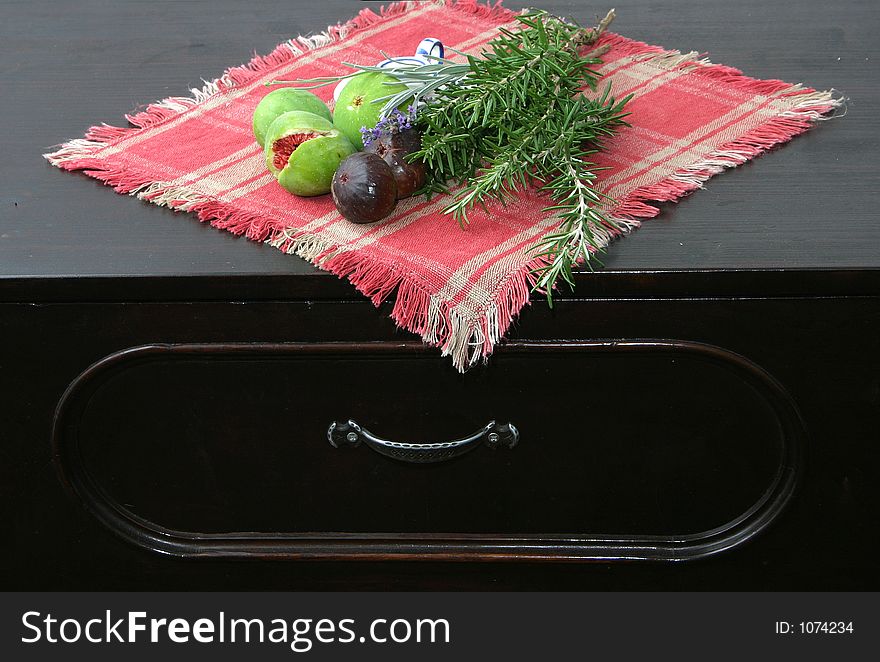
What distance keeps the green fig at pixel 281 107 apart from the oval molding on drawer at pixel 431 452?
0.51ft

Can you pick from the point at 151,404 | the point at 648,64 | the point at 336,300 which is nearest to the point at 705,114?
the point at 648,64

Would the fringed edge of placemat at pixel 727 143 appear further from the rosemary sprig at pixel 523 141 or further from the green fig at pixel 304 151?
the green fig at pixel 304 151

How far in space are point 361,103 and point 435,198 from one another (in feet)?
0.26

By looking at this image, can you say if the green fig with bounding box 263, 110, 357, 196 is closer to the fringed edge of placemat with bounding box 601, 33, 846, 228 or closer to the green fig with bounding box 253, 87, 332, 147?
the green fig with bounding box 253, 87, 332, 147

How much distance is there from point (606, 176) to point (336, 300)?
0.21 meters

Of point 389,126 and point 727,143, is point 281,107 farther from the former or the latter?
point 727,143

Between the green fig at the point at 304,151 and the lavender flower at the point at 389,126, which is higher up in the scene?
the lavender flower at the point at 389,126

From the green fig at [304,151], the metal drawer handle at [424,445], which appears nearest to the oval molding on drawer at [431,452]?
the metal drawer handle at [424,445]

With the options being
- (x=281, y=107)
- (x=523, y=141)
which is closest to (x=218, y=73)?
(x=281, y=107)

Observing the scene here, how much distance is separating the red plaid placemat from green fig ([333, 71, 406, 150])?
0.17 ft

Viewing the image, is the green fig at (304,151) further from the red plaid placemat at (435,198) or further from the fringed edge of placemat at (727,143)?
the fringed edge of placemat at (727,143)

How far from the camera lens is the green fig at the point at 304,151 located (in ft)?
2.03

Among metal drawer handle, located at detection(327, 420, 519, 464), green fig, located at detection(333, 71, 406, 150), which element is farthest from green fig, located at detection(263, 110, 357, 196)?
metal drawer handle, located at detection(327, 420, 519, 464)

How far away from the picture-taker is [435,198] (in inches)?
25.5
